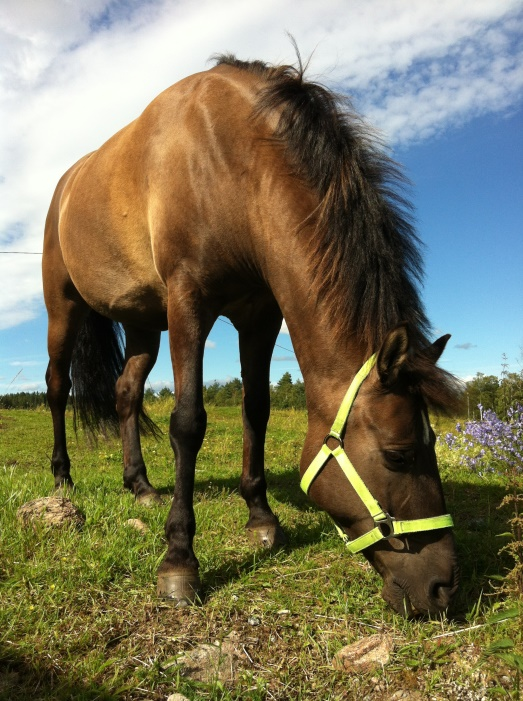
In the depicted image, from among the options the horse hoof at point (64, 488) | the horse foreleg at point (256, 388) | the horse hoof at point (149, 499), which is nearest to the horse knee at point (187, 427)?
the horse foreleg at point (256, 388)

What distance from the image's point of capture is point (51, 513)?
3.15 metres

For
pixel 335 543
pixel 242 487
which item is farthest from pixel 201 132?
pixel 335 543

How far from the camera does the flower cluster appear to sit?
18.9 ft

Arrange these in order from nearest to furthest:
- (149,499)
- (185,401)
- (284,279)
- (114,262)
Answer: (284,279) → (185,401) → (114,262) → (149,499)

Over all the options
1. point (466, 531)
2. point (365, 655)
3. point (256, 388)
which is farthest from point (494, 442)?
point (365, 655)

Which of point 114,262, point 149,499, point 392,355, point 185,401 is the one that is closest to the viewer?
point 392,355

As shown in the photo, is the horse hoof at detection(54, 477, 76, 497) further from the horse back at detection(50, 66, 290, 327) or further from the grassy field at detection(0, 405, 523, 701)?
the horse back at detection(50, 66, 290, 327)

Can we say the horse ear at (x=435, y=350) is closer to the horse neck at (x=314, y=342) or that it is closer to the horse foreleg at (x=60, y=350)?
the horse neck at (x=314, y=342)

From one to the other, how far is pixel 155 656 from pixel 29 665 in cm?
47

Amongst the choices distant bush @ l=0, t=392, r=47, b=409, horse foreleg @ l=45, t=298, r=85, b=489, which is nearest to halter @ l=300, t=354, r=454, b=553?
horse foreleg @ l=45, t=298, r=85, b=489

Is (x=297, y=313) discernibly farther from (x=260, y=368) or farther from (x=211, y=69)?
(x=211, y=69)

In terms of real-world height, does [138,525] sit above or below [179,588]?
above

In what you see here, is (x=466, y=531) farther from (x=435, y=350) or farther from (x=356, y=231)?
(x=356, y=231)

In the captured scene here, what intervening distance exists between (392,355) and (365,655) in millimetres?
1205
